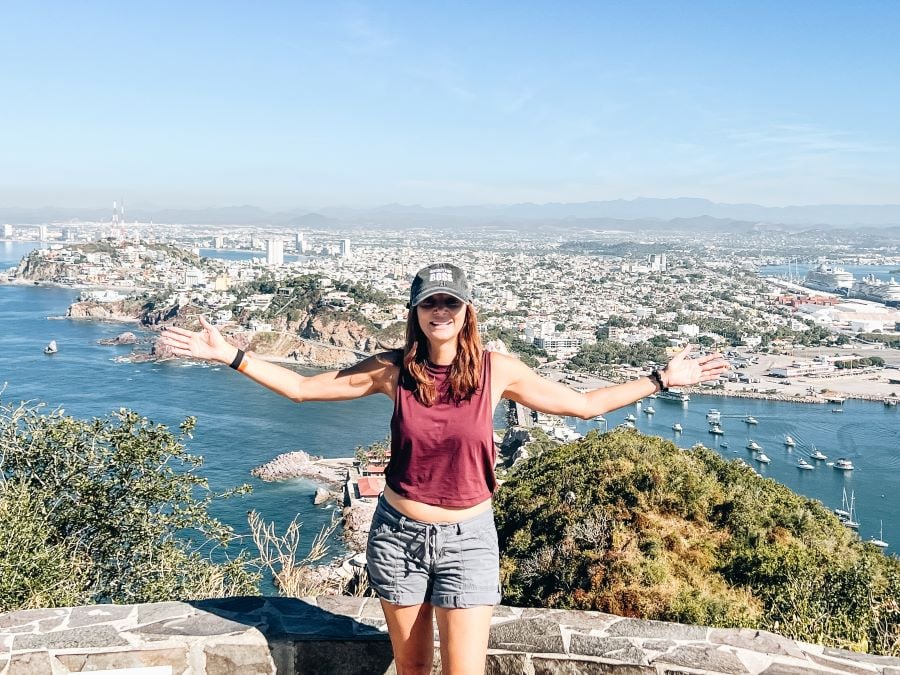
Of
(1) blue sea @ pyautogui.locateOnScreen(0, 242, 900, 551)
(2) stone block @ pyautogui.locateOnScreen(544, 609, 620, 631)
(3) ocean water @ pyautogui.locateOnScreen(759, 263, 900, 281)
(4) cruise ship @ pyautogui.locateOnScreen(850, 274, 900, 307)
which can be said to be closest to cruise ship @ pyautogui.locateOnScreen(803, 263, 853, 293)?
(4) cruise ship @ pyautogui.locateOnScreen(850, 274, 900, 307)

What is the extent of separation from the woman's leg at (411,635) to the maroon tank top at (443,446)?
181mm

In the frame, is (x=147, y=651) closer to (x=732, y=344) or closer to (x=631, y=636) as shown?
(x=631, y=636)

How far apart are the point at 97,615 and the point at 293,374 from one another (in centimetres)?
68

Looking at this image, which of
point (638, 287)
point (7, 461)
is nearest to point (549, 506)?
point (7, 461)

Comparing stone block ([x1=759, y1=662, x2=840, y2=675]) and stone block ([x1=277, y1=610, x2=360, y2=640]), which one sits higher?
stone block ([x1=759, y1=662, x2=840, y2=675])

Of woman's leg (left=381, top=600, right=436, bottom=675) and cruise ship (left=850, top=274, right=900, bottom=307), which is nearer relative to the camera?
woman's leg (left=381, top=600, right=436, bottom=675)

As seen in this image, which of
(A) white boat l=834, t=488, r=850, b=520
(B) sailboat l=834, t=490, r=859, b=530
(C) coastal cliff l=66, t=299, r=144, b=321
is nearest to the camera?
(B) sailboat l=834, t=490, r=859, b=530

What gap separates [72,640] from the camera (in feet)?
4.64

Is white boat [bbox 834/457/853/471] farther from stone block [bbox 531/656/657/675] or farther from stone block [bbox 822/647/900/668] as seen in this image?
stone block [bbox 531/656/657/675]

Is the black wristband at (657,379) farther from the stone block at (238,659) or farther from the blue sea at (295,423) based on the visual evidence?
the blue sea at (295,423)

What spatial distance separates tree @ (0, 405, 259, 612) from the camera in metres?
3.06

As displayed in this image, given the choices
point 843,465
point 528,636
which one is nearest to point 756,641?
point 528,636

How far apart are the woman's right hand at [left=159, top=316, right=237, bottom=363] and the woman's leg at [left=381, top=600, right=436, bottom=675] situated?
47 centimetres

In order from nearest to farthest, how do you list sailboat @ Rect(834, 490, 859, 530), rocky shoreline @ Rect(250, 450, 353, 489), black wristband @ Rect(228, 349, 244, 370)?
black wristband @ Rect(228, 349, 244, 370) < sailboat @ Rect(834, 490, 859, 530) < rocky shoreline @ Rect(250, 450, 353, 489)
